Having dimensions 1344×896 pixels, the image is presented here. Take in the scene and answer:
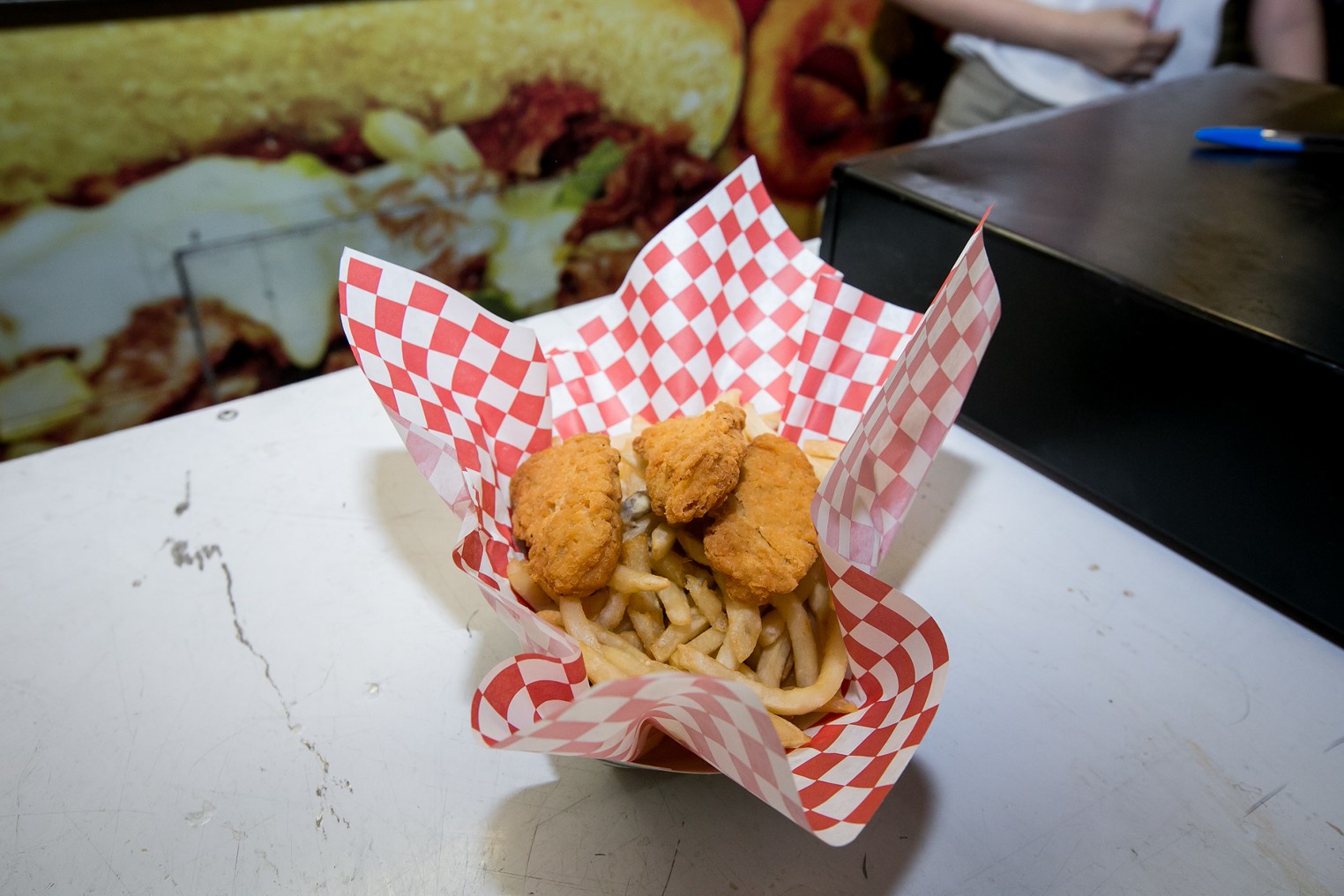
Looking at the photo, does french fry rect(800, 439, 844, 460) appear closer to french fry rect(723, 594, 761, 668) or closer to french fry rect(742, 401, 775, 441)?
french fry rect(742, 401, 775, 441)

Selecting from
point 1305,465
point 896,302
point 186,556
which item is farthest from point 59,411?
point 1305,465

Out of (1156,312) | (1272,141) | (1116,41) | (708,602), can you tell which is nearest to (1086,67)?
(1116,41)

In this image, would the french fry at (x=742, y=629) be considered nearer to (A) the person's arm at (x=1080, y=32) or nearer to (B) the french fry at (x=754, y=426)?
(B) the french fry at (x=754, y=426)

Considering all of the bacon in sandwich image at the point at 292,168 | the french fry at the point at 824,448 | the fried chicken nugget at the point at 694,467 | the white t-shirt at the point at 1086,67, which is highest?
the white t-shirt at the point at 1086,67

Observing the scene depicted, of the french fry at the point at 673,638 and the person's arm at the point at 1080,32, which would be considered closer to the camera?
the french fry at the point at 673,638

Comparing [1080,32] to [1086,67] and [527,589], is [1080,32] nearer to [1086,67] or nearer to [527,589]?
[1086,67]

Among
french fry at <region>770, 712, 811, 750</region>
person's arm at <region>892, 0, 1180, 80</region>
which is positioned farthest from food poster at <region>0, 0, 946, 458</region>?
french fry at <region>770, 712, 811, 750</region>

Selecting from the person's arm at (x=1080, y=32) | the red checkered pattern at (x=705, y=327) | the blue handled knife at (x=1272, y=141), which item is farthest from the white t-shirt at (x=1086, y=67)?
the red checkered pattern at (x=705, y=327)
